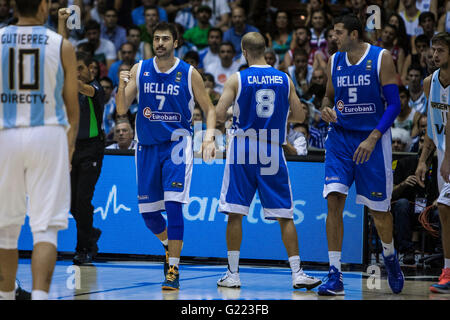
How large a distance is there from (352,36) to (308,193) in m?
2.92

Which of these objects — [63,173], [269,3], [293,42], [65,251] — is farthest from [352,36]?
[269,3]

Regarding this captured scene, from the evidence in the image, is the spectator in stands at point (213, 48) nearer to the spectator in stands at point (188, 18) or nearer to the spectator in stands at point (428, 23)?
the spectator in stands at point (188, 18)

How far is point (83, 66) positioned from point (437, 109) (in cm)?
443

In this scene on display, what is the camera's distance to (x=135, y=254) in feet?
32.0

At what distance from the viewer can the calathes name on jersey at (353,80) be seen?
23.0ft

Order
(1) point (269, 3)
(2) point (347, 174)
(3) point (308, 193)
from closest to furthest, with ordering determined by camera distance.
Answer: (2) point (347, 174), (3) point (308, 193), (1) point (269, 3)

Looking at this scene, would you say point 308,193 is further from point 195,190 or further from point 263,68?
point 263,68

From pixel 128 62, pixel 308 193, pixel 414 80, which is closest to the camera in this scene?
pixel 308 193

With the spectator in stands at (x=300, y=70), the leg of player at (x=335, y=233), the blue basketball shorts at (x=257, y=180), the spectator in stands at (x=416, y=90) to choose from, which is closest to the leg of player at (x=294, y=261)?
the blue basketball shorts at (x=257, y=180)

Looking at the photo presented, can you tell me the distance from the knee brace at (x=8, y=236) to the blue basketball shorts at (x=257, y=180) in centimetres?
259

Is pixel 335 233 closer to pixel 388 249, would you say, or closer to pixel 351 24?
pixel 388 249

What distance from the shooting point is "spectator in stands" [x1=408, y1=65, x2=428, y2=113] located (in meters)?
11.9

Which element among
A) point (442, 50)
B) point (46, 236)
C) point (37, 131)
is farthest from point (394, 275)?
point (37, 131)

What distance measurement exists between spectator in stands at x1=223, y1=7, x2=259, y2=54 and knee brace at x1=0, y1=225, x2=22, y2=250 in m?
9.36
